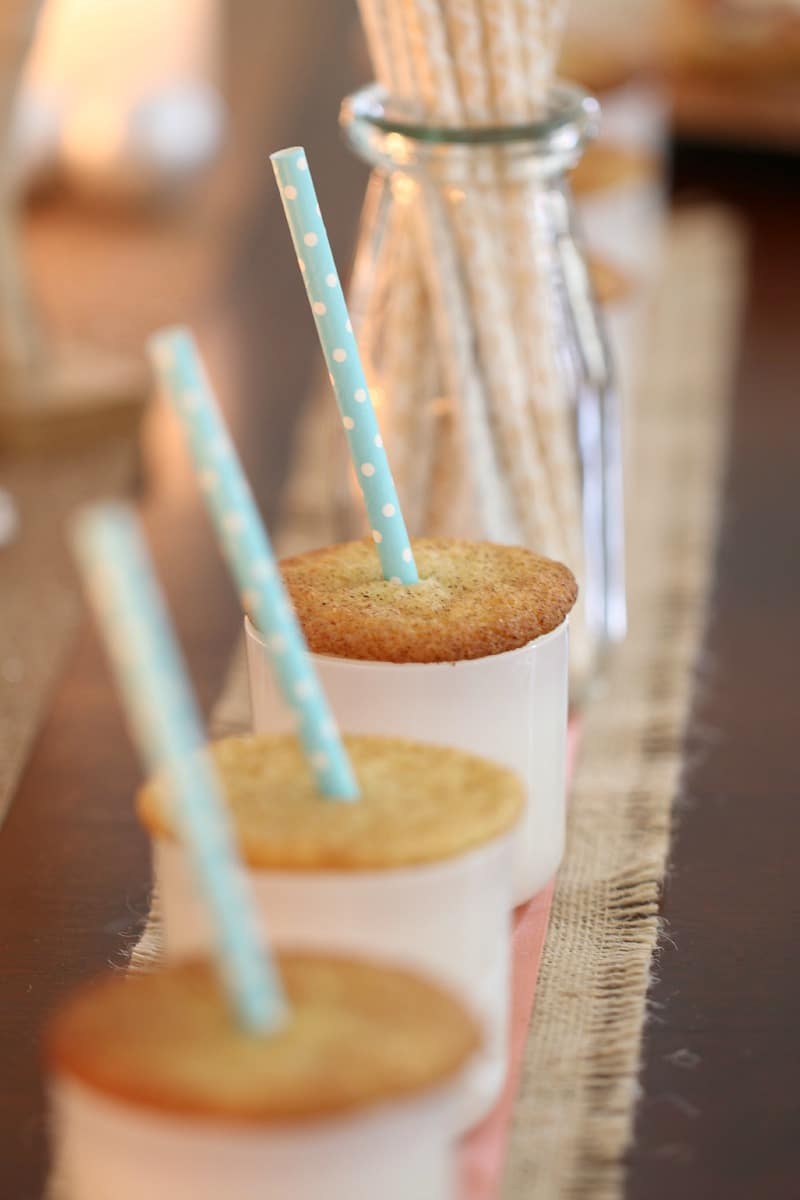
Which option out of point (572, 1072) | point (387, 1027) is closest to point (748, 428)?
point (572, 1072)

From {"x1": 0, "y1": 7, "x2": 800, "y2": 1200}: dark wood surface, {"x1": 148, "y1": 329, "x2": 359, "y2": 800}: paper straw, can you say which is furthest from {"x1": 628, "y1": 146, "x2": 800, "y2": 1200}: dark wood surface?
{"x1": 148, "y1": 329, "x2": 359, "y2": 800}: paper straw

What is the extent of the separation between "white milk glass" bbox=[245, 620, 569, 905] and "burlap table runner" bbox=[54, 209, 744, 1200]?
35 millimetres

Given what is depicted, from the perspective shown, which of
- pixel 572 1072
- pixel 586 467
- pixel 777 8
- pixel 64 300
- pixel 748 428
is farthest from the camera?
pixel 777 8

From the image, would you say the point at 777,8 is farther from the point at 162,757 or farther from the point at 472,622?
the point at 162,757

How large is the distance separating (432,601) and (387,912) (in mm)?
121

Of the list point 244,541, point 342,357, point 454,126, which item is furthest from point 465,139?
point 244,541

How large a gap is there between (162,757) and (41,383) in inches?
28.5

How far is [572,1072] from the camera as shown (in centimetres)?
41

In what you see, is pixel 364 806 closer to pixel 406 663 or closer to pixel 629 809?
pixel 406 663

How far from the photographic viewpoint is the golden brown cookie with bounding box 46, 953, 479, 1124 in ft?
0.90

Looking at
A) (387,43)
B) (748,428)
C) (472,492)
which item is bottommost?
(748,428)

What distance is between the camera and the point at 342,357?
42cm

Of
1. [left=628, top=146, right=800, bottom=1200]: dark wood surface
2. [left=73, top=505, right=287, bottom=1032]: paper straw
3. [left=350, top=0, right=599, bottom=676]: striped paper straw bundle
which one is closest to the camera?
[left=73, top=505, right=287, bottom=1032]: paper straw

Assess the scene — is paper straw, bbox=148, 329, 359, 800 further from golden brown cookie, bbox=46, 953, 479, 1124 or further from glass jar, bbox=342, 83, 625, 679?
glass jar, bbox=342, 83, 625, 679
